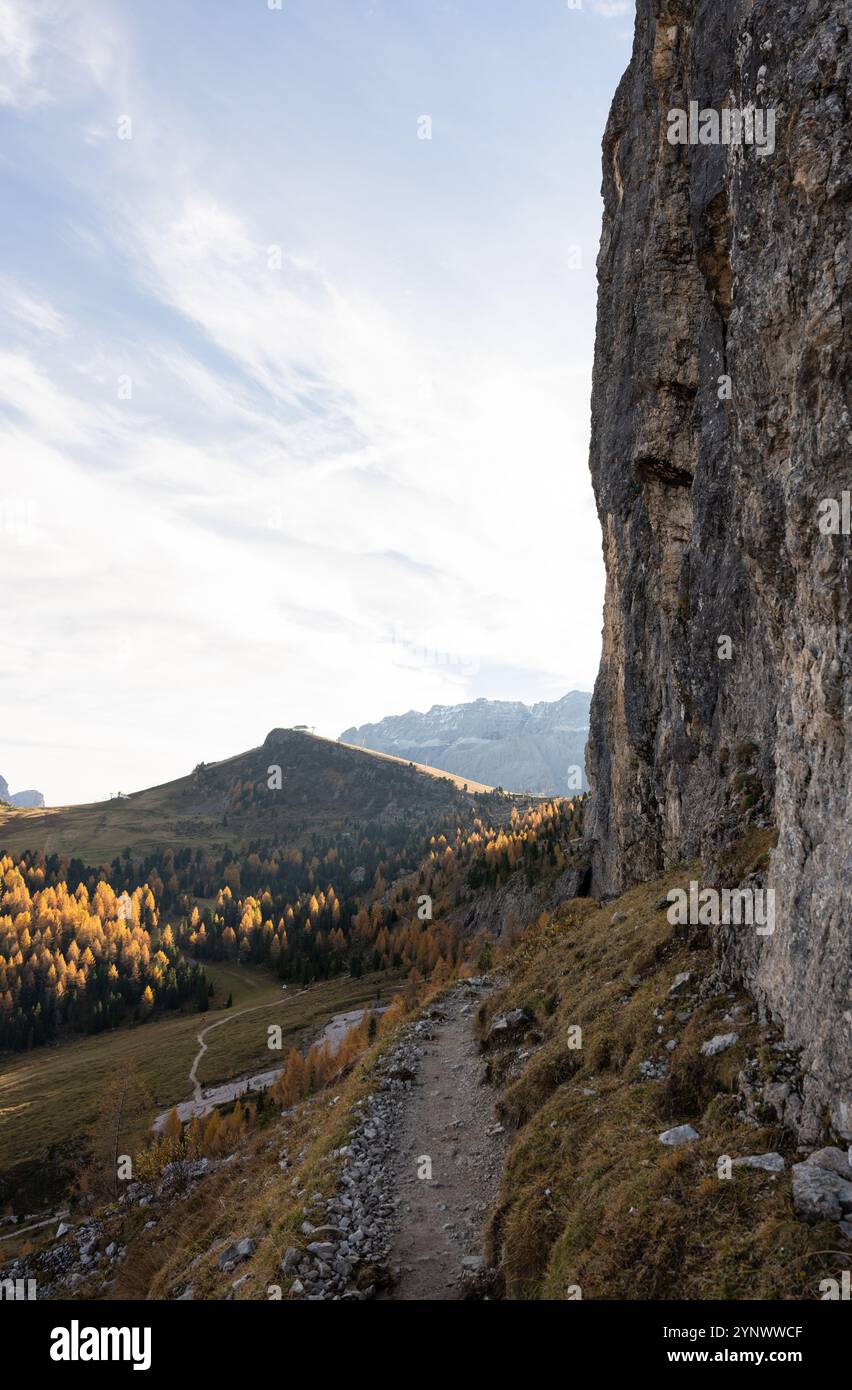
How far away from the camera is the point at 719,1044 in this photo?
47.0 feet

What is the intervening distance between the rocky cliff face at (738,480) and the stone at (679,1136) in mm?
2605

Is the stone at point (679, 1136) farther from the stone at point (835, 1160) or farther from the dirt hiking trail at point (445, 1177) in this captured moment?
the dirt hiking trail at point (445, 1177)

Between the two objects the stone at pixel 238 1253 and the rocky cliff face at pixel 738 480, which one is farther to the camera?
the stone at pixel 238 1253

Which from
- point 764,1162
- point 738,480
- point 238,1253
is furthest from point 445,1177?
point 738,480

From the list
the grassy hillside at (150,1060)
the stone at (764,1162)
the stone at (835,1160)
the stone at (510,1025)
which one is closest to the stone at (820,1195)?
the stone at (835,1160)

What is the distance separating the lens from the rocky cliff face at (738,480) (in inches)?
484

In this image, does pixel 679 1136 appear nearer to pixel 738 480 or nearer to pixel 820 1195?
pixel 820 1195

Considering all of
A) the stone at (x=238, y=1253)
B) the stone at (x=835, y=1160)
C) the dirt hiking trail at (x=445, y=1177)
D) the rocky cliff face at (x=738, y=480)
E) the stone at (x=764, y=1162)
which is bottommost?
the stone at (x=238, y=1253)

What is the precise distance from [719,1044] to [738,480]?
1428 centimetres

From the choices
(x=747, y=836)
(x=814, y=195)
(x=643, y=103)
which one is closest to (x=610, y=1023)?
(x=747, y=836)

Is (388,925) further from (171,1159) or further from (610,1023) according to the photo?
(610,1023)

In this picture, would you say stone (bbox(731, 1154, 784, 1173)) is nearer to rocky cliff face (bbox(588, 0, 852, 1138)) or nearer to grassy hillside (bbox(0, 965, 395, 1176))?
rocky cliff face (bbox(588, 0, 852, 1138))

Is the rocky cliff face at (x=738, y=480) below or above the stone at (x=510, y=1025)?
above
